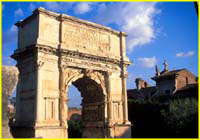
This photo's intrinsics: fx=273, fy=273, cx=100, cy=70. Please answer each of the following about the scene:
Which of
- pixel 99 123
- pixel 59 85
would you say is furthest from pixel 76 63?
pixel 99 123

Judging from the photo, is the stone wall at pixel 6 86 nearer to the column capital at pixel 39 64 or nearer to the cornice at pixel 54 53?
the column capital at pixel 39 64

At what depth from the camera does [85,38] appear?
16797mm

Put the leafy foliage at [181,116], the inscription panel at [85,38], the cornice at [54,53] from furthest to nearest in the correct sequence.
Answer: the leafy foliage at [181,116] → the inscription panel at [85,38] → the cornice at [54,53]

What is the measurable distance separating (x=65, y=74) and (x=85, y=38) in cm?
281

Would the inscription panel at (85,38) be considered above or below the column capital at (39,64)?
above

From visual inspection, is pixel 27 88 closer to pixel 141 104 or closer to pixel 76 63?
pixel 76 63

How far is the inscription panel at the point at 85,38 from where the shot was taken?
1608 centimetres

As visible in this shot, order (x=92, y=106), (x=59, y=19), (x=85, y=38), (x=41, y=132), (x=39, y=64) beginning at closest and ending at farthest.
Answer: (x=41, y=132) → (x=39, y=64) → (x=59, y=19) → (x=85, y=38) → (x=92, y=106)

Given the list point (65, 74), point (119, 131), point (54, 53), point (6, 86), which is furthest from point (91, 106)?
point (6, 86)

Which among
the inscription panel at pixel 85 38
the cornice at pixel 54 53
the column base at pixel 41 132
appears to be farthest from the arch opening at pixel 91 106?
the column base at pixel 41 132

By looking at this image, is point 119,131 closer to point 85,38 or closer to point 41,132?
point 41,132

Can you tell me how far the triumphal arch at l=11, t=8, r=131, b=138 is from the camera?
14.3 m

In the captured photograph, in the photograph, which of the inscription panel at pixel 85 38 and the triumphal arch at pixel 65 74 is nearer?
the triumphal arch at pixel 65 74

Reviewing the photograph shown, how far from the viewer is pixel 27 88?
15008 millimetres
